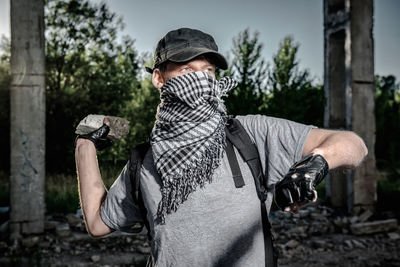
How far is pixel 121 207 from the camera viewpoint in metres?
1.75

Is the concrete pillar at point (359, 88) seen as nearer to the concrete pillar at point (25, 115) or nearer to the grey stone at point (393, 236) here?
the grey stone at point (393, 236)

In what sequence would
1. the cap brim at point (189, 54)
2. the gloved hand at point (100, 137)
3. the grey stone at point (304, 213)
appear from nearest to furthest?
the cap brim at point (189, 54)
the gloved hand at point (100, 137)
the grey stone at point (304, 213)

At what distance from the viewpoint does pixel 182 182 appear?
161cm

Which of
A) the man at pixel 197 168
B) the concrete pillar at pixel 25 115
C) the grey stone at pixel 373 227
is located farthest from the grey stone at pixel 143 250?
the man at pixel 197 168

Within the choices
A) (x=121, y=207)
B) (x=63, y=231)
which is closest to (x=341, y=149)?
(x=121, y=207)

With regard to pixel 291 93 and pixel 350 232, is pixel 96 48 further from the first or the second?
pixel 350 232

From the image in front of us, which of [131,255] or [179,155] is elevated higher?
[179,155]

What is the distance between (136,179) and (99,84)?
49.9 ft

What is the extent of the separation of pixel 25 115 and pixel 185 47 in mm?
4200

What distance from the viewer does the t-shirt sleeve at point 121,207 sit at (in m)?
1.74

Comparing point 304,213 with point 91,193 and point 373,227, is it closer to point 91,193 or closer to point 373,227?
point 373,227

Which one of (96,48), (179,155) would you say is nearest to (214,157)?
(179,155)

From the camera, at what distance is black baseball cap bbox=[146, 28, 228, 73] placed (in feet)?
5.73

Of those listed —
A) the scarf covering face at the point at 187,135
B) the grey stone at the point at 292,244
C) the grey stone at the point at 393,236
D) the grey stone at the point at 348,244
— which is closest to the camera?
the scarf covering face at the point at 187,135
